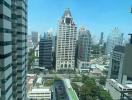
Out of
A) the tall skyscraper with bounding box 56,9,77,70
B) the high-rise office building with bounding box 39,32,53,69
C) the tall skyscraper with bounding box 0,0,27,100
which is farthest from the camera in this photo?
the high-rise office building with bounding box 39,32,53,69

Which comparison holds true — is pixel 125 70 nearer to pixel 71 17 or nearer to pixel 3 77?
pixel 3 77

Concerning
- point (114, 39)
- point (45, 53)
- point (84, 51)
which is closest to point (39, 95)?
point (45, 53)

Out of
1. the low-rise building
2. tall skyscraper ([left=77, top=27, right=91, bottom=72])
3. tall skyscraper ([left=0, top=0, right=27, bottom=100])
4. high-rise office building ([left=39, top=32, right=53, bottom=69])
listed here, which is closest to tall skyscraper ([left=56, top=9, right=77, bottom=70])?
tall skyscraper ([left=77, top=27, right=91, bottom=72])

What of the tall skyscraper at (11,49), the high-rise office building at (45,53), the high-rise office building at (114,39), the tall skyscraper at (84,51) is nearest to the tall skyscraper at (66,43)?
the tall skyscraper at (84,51)

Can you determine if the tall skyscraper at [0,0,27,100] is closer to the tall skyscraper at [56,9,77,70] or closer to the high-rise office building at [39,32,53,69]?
the tall skyscraper at [56,9,77,70]

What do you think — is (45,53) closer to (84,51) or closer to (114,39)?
(84,51)

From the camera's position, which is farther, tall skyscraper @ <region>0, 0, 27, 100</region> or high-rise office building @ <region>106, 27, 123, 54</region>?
high-rise office building @ <region>106, 27, 123, 54</region>
